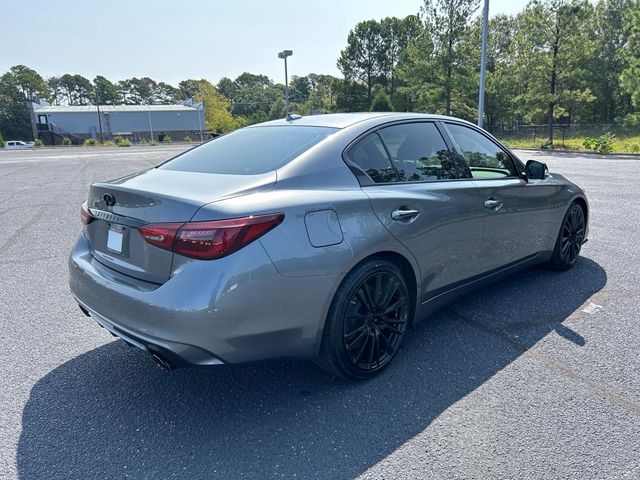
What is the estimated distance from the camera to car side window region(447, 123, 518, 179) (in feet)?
11.7

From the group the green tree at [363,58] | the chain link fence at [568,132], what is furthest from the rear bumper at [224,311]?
the green tree at [363,58]

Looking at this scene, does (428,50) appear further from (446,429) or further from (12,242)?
(446,429)

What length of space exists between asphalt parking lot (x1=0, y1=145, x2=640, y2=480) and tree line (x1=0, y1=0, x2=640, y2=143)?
1264 cm

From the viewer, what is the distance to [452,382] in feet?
9.07

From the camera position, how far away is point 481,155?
3.75m

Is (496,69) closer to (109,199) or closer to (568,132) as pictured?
(568,132)

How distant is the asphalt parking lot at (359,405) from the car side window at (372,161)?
4.00 ft

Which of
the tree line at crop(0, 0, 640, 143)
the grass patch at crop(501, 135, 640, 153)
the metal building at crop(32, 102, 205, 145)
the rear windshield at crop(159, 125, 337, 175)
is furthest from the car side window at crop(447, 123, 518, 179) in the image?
the metal building at crop(32, 102, 205, 145)

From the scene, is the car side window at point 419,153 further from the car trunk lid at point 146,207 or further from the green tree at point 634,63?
the green tree at point 634,63

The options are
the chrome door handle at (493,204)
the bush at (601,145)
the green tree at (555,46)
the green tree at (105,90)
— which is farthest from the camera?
the green tree at (105,90)

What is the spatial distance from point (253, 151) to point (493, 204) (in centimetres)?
186

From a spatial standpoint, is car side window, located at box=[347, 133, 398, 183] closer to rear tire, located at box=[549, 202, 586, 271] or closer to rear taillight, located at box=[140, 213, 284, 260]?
rear taillight, located at box=[140, 213, 284, 260]

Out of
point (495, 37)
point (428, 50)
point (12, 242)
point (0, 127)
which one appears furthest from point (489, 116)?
point (0, 127)

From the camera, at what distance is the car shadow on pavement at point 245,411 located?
213 cm
